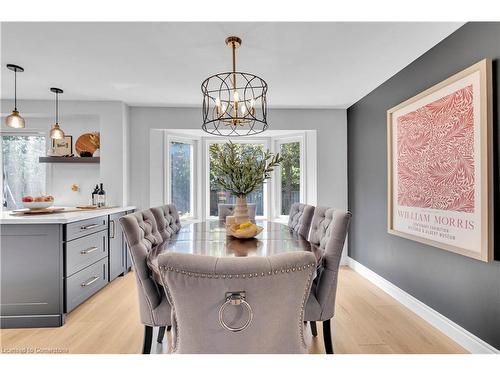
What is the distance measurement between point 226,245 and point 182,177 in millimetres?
2778

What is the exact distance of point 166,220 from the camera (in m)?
2.36

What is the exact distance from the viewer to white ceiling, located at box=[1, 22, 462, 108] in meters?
2.00

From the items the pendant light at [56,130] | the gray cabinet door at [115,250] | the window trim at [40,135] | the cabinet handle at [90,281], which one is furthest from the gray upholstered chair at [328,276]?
the window trim at [40,135]

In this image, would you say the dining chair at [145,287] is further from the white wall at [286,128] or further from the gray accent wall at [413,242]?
the white wall at [286,128]

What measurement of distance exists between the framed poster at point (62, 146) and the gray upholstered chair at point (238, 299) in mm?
3874

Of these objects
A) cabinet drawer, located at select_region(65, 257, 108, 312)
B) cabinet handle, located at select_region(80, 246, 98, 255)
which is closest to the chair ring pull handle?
cabinet drawer, located at select_region(65, 257, 108, 312)

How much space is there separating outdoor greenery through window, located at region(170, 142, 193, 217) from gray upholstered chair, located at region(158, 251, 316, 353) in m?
3.56

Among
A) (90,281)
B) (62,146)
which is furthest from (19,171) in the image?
(90,281)

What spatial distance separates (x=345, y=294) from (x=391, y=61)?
7.79 ft

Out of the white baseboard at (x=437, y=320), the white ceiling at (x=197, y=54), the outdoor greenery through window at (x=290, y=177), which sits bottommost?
the white baseboard at (x=437, y=320)

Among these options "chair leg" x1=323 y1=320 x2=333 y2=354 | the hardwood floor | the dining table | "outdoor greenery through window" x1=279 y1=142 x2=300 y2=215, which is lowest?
the hardwood floor

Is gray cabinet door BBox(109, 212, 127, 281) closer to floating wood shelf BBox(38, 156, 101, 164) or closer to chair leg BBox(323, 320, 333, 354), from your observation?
floating wood shelf BBox(38, 156, 101, 164)

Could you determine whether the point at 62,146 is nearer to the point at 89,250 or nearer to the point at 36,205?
the point at 36,205

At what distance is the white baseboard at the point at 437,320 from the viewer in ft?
5.98
